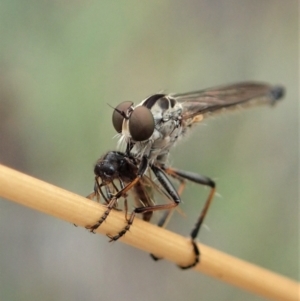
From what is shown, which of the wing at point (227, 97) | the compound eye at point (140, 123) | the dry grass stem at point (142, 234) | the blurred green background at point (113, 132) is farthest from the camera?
the blurred green background at point (113, 132)

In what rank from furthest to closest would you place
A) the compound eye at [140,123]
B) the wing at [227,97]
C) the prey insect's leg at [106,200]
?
1. the wing at [227,97]
2. the compound eye at [140,123]
3. the prey insect's leg at [106,200]

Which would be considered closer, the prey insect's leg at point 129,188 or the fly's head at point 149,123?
the prey insect's leg at point 129,188

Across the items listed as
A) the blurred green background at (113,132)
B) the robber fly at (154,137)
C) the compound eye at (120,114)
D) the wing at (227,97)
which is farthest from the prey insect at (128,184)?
the blurred green background at (113,132)

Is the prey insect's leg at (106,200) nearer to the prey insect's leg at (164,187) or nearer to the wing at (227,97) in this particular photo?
the prey insect's leg at (164,187)

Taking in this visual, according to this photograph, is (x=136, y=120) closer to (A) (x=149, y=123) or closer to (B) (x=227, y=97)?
(A) (x=149, y=123)

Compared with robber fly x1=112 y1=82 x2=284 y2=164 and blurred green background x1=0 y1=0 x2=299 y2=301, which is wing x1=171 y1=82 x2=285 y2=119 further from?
blurred green background x1=0 y1=0 x2=299 y2=301

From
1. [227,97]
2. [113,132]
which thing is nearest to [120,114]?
[227,97]

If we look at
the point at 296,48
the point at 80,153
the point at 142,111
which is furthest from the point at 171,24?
the point at 142,111

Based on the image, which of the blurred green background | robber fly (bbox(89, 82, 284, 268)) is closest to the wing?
robber fly (bbox(89, 82, 284, 268))

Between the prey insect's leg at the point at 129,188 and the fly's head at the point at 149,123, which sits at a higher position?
the fly's head at the point at 149,123
